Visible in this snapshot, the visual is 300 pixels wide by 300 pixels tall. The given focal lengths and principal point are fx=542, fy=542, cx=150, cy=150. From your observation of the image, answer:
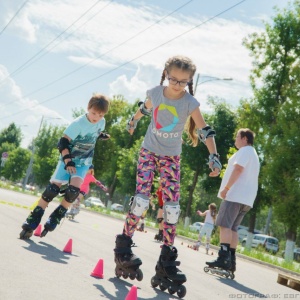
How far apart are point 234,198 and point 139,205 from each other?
246cm

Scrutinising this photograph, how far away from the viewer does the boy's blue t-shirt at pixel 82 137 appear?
19.8ft

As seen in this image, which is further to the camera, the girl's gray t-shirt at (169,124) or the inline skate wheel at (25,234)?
the inline skate wheel at (25,234)

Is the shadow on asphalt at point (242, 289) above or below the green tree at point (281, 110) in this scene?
below

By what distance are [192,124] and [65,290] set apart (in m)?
2.04

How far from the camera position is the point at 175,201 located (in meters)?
4.50

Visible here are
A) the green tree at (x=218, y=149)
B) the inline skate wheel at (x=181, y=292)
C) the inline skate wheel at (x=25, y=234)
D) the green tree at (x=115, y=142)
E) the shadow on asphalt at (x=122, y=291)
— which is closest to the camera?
the shadow on asphalt at (x=122, y=291)

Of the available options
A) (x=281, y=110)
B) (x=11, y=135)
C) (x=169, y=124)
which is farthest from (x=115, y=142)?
(x=11, y=135)

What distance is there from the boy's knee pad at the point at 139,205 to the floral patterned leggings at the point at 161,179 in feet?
0.14

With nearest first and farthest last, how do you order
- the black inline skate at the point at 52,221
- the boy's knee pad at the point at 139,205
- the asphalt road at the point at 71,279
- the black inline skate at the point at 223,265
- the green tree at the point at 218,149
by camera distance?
1. the asphalt road at the point at 71,279
2. the boy's knee pad at the point at 139,205
3. the black inline skate at the point at 52,221
4. the black inline skate at the point at 223,265
5. the green tree at the point at 218,149

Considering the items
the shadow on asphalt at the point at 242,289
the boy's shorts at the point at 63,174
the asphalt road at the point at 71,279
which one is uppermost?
the boy's shorts at the point at 63,174

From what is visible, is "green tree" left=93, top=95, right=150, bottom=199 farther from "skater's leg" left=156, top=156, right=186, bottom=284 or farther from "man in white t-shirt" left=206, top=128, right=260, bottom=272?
"skater's leg" left=156, top=156, right=186, bottom=284

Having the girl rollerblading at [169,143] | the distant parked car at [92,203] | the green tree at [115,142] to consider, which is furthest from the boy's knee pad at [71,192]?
the green tree at [115,142]

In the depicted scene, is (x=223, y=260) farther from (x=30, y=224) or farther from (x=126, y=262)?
(x=126, y=262)

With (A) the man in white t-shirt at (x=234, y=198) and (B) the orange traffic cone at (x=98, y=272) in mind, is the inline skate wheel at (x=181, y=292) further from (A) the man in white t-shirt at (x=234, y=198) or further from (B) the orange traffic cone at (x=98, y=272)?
(A) the man in white t-shirt at (x=234, y=198)
